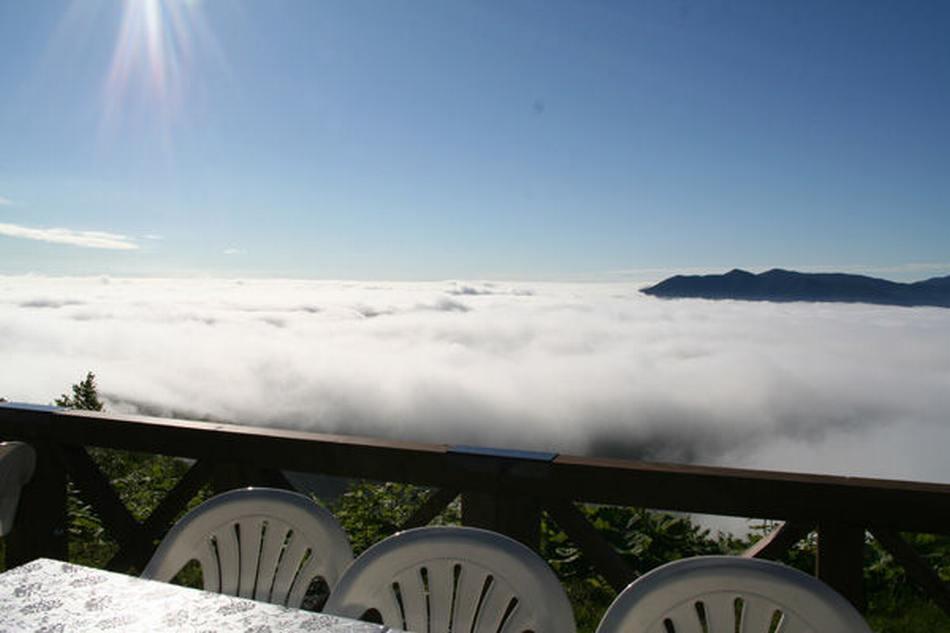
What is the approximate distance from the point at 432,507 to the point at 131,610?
963 millimetres

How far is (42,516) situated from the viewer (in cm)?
271

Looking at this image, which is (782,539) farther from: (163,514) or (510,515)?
(163,514)

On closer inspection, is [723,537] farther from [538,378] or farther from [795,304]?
[795,304]

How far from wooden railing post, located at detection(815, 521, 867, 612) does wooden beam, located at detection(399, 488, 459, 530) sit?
1.00 m

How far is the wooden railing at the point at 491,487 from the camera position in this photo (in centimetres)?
167

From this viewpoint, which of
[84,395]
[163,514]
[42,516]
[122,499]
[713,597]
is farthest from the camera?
[84,395]

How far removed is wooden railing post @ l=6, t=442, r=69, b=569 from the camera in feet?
8.66

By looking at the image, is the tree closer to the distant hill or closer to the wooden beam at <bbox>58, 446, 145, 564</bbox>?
the wooden beam at <bbox>58, 446, 145, 564</bbox>

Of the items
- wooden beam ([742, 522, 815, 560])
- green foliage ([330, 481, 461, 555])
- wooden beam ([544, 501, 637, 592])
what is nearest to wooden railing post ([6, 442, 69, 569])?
green foliage ([330, 481, 461, 555])

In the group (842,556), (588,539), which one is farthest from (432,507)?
(842,556)

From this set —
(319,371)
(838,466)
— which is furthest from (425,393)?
(838,466)

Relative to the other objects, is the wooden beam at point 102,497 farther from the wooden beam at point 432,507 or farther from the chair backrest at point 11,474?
the wooden beam at point 432,507

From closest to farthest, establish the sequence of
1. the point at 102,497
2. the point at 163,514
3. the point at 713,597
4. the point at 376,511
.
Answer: the point at 713,597
the point at 163,514
the point at 102,497
the point at 376,511

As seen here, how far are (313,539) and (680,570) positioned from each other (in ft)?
2.81
